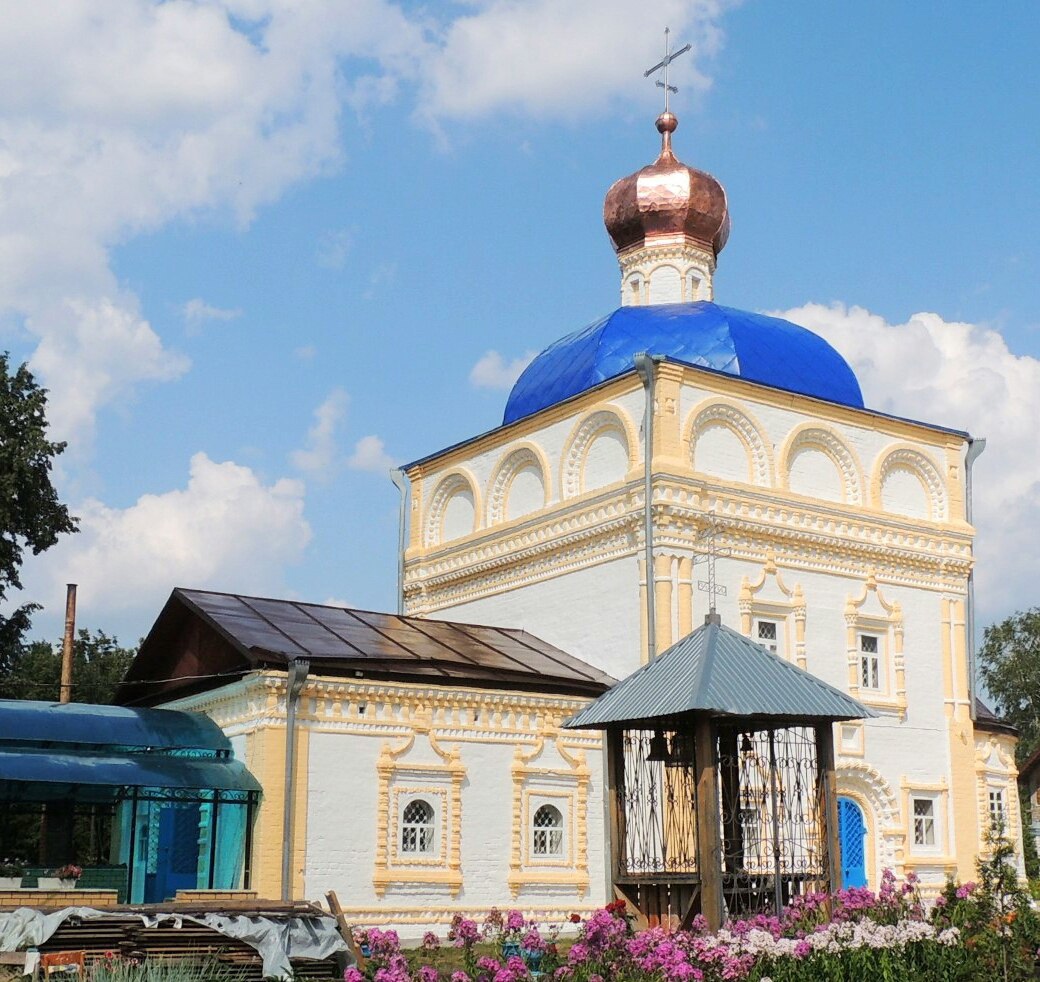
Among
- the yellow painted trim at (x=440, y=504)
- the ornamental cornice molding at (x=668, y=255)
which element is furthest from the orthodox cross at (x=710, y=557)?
the ornamental cornice molding at (x=668, y=255)

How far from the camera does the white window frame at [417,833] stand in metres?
15.6

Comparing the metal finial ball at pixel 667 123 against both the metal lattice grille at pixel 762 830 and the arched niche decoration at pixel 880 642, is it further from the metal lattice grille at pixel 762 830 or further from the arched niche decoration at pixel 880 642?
the metal lattice grille at pixel 762 830

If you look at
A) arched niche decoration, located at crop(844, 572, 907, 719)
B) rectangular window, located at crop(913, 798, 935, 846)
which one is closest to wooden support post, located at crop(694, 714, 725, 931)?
arched niche decoration, located at crop(844, 572, 907, 719)

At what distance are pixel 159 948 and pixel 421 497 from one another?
1230 centimetres

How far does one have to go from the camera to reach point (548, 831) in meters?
16.6

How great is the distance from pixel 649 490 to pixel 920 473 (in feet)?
16.6

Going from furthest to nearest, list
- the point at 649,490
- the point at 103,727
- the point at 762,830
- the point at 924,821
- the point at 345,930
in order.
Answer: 1. the point at 924,821
2. the point at 649,490
3. the point at 103,727
4. the point at 762,830
5. the point at 345,930

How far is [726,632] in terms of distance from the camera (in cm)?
1087

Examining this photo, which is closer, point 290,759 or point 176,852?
point 290,759

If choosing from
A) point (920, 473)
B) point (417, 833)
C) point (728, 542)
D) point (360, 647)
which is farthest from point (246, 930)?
point (920, 473)

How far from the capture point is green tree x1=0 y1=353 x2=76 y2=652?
23.2m

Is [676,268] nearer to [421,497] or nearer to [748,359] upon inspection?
[748,359]

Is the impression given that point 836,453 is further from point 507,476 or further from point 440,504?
point 440,504

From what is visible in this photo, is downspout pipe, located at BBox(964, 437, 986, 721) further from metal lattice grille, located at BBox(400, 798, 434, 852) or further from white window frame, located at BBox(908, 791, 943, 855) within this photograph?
metal lattice grille, located at BBox(400, 798, 434, 852)
